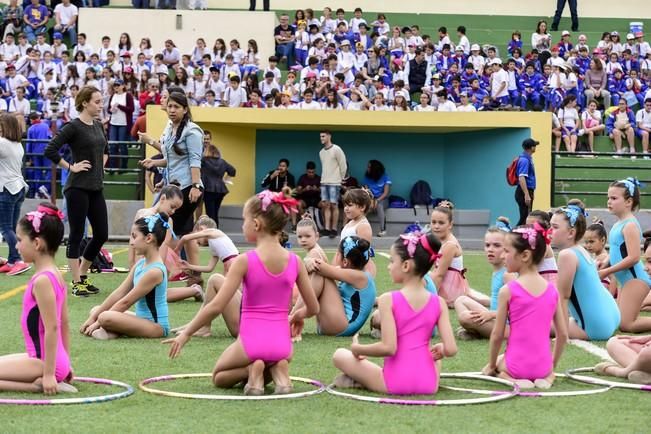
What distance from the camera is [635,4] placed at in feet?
122

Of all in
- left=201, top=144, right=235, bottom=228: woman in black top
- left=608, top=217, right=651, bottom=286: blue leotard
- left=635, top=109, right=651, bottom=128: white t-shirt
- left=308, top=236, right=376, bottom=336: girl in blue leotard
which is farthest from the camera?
left=635, top=109, right=651, bottom=128: white t-shirt

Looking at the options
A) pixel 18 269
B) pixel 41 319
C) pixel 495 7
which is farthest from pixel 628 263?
pixel 495 7

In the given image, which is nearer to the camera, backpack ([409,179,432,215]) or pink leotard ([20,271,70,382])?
pink leotard ([20,271,70,382])

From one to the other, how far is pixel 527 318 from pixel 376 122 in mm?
16873

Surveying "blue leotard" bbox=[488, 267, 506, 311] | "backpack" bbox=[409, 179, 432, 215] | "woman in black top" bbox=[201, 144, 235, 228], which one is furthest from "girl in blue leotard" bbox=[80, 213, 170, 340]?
"backpack" bbox=[409, 179, 432, 215]

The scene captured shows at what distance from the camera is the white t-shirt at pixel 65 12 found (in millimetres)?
30922

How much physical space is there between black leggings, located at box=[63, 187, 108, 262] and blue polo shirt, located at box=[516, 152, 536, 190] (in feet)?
37.6

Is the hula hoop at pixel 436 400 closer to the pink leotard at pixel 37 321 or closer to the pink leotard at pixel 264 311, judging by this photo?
the pink leotard at pixel 264 311

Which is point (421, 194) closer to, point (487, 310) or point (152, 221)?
point (487, 310)

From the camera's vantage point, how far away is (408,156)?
85.5 ft

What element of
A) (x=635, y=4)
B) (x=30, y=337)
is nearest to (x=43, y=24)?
(x=635, y=4)

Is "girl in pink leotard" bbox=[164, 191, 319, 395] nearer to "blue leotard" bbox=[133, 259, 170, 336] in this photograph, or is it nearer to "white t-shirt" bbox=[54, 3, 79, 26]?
"blue leotard" bbox=[133, 259, 170, 336]

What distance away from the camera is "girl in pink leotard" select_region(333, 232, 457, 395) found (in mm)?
6352

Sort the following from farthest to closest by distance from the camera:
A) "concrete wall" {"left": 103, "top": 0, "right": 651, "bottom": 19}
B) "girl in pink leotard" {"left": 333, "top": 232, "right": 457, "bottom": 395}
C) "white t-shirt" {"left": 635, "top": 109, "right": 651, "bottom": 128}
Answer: "concrete wall" {"left": 103, "top": 0, "right": 651, "bottom": 19} < "white t-shirt" {"left": 635, "top": 109, "right": 651, "bottom": 128} < "girl in pink leotard" {"left": 333, "top": 232, "right": 457, "bottom": 395}
